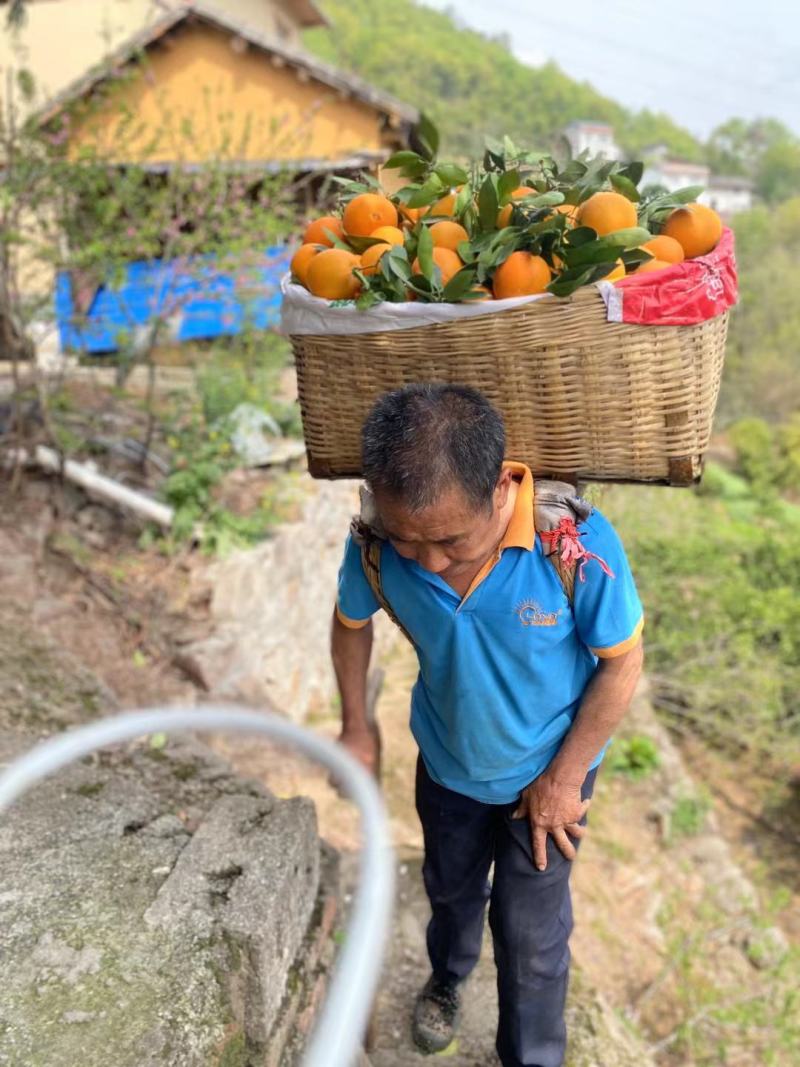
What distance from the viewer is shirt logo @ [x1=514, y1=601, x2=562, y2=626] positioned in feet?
6.00

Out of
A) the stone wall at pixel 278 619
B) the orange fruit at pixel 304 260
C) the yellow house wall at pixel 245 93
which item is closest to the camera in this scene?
the orange fruit at pixel 304 260

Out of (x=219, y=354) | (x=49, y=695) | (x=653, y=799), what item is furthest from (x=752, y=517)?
(x=49, y=695)

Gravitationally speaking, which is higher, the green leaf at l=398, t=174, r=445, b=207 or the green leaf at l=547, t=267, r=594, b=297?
the green leaf at l=398, t=174, r=445, b=207

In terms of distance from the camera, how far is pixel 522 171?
2.21 metres

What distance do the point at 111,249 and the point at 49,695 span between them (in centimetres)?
430

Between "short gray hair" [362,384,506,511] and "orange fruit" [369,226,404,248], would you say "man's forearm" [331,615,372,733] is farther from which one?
"orange fruit" [369,226,404,248]

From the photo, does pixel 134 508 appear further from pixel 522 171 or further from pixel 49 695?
pixel 522 171

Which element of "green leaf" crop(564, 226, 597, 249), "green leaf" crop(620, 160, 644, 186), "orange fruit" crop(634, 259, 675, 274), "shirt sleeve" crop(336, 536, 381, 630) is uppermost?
"green leaf" crop(620, 160, 644, 186)

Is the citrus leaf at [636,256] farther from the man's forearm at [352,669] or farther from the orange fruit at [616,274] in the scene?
the man's forearm at [352,669]

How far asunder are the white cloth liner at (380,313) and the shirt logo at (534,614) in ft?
2.12

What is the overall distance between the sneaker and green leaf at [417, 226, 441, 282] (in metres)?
2.13

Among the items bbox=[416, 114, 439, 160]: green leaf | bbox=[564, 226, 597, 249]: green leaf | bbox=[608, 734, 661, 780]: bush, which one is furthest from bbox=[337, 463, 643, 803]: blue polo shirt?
bbox=[608, 734, 661, 780]: bush

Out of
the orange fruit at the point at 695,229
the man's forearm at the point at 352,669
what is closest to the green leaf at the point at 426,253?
the orange fruit at the point at 695,229

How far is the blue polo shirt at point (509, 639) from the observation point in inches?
71.7
